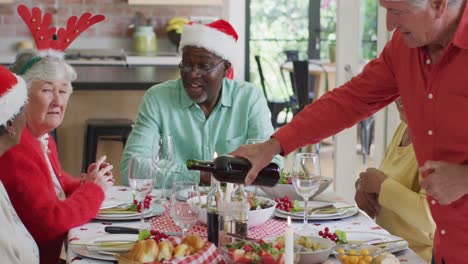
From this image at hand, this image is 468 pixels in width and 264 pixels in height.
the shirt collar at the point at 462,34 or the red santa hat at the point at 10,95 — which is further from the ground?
the shirt collar at the point at 462,34

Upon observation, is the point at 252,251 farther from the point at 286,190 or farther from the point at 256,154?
the point at 286,190

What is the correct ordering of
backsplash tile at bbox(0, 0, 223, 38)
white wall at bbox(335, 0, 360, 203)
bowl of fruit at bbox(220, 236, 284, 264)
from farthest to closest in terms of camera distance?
backsplash tile at bbox(0, 0, 223, 38), white wall at bbox(335, 0, 360, 203), bowl of fruit at bbox(220, 236, 284, 264)

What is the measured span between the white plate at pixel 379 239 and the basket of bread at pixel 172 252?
467 mm

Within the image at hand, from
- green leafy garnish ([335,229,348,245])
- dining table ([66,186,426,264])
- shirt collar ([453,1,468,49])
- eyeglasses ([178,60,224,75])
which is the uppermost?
shirt collar ([453,1,468,49])

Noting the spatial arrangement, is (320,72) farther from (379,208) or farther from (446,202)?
(446,202)

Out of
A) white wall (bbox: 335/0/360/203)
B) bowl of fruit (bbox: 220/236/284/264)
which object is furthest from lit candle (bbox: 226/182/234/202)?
white wall (bbox: 335/0/360/203)

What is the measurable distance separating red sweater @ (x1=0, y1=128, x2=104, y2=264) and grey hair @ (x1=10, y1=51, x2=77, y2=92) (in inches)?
13.1

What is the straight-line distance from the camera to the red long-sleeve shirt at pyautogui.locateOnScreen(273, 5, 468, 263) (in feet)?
6.57

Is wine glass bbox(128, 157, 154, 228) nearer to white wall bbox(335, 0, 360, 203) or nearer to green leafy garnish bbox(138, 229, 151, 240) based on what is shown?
green leafy garnish bbox(138, 229, 151, 240)

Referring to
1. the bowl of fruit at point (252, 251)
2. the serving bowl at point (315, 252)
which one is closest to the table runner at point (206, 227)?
the serving bowl at point (315, 252)

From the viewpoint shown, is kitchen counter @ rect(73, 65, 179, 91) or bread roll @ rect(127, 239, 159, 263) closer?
bread roll @ rect(127, 239, 159, 263)

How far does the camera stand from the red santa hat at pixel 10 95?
2258mm

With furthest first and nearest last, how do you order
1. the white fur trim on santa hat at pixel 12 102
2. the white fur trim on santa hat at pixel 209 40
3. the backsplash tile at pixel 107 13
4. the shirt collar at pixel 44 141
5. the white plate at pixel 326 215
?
the backsplash tile at pixel 107 13
the white fur trim on santa hat at pixel 209 40
the shirt collar at pixel 44 141
the white plate at pixel 326 215
the white fur trim on santa hat at pixel 12 102

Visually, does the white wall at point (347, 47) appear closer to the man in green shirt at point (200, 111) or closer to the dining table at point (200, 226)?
the man in green shirt at point (200, 111)
